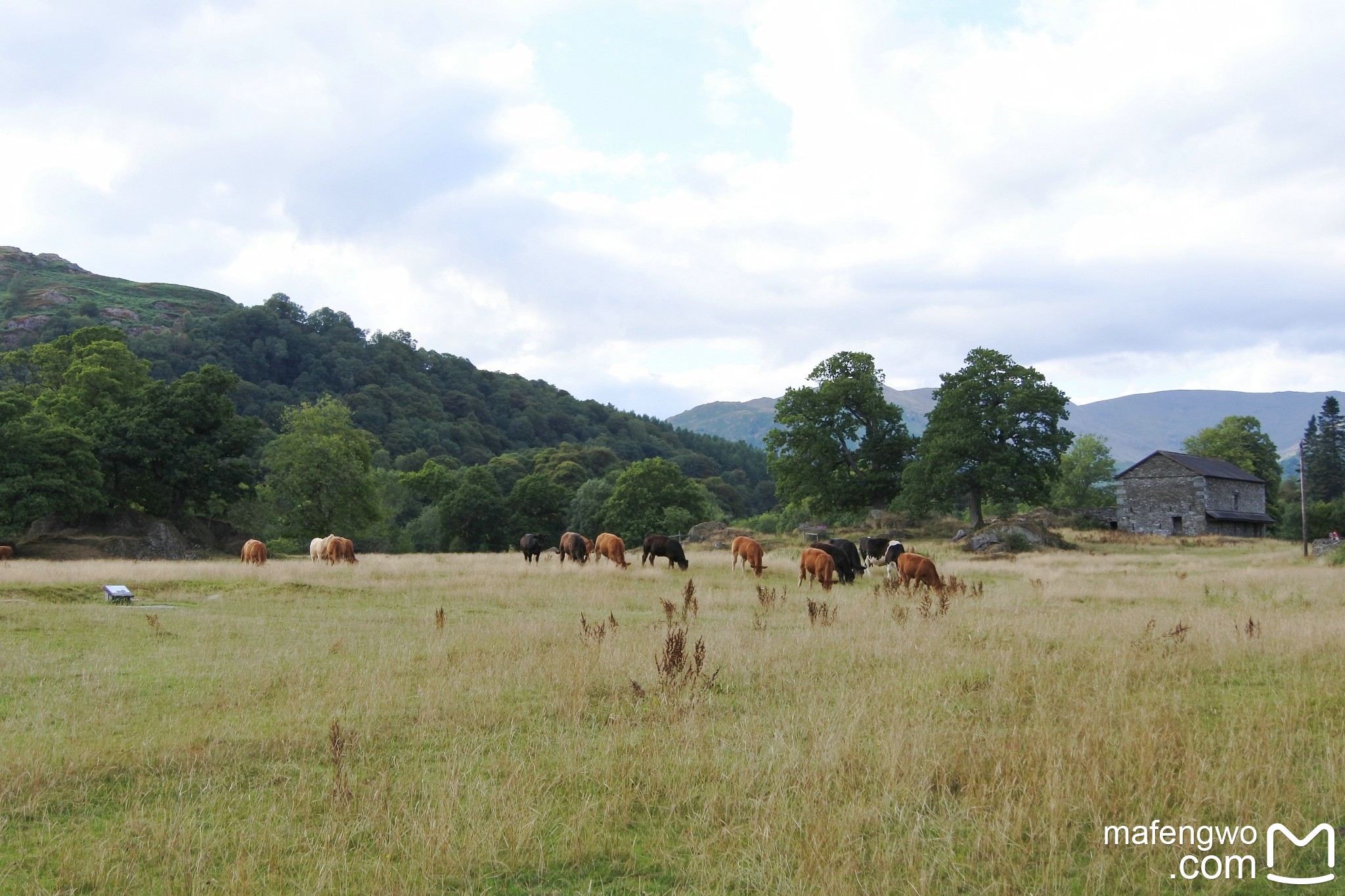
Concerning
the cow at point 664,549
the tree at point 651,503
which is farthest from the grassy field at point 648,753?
the tree at point 651,503

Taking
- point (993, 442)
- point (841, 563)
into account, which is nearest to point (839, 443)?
point (993, 442)

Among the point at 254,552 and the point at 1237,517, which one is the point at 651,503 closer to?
the point at 1237,517

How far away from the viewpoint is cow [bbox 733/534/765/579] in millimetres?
28111

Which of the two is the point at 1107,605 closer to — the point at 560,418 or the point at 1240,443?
the point at 1240,443

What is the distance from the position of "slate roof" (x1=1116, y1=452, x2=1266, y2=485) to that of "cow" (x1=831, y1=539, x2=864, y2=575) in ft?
154

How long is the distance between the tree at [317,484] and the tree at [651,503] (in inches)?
881

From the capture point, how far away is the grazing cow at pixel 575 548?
32.0 m

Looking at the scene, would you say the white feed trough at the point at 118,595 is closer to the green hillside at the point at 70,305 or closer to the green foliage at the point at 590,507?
the green foliage at the point at 590,507

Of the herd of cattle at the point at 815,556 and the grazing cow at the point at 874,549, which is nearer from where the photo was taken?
the herd of cattle at the point at 815,556

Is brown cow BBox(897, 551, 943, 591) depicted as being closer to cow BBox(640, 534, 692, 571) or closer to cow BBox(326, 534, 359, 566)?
cow BBox(640, 534, 692, 571)

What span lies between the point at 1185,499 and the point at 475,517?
2363 inches

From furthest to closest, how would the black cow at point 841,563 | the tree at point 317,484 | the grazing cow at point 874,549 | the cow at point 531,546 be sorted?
the tree at point 317,484 < the cow at point 531,546 < the grazing cow at point 874,549 < the black cow at point 841,563

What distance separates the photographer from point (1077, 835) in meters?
5.60

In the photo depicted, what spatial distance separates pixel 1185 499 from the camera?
A: 67.6 meters
